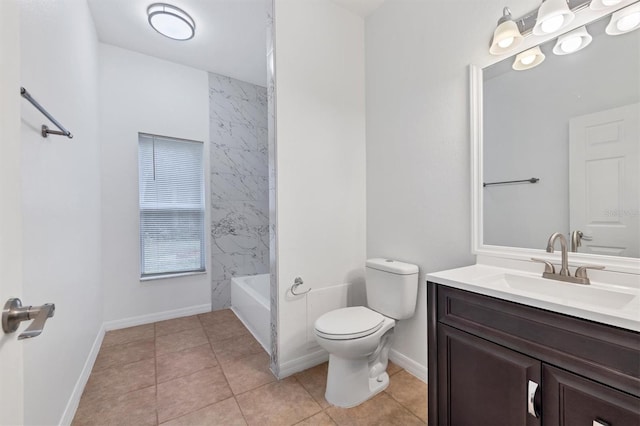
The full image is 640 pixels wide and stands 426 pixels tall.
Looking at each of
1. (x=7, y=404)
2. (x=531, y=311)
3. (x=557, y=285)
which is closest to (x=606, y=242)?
(x=557, y=285)

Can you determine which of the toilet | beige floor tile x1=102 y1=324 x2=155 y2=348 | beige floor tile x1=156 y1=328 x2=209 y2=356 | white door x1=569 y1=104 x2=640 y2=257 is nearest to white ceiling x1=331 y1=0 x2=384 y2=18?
white door x1=569 y1=104 x2=640 y2=257

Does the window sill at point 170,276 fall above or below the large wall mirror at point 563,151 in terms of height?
below

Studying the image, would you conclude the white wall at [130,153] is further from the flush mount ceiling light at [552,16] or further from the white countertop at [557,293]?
the flush mount ceiling light at [552,16]

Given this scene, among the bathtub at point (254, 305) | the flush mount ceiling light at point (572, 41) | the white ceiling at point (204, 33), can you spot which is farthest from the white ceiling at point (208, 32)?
the bathtub at point (254, 305)

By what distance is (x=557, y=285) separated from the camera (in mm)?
1153

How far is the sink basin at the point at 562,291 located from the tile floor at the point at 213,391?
89 cm

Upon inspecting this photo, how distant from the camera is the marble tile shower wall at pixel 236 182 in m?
3.10

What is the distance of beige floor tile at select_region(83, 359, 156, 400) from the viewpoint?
1.70 m

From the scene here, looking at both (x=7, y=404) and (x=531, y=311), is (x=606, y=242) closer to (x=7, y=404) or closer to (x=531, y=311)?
(x=531, y=311)

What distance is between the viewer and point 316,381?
181 cm

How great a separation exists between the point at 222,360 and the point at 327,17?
274cm

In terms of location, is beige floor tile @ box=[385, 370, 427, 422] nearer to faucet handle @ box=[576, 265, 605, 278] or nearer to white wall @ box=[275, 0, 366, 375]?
white wall @ box=[275, 0, 366, 375]

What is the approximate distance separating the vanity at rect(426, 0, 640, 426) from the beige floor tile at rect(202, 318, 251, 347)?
1792mm

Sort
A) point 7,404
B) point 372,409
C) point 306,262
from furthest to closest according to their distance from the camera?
point 306,262 < point 372,409 < point 7,404
